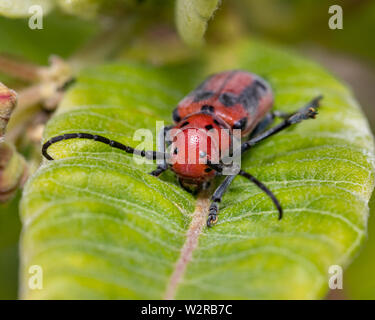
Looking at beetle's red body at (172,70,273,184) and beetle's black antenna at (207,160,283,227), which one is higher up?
beetle's red body at (172,70,273,184)

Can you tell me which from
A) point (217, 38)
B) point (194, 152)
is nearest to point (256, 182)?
point (194, 152)

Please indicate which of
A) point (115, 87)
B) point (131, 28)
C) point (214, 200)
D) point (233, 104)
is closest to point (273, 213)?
point (214, 200)

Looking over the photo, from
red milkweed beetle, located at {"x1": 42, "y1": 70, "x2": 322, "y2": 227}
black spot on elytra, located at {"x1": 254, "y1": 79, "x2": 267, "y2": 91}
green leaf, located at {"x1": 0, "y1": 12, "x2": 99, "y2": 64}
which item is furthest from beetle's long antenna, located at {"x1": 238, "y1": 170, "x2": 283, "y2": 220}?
green leaf, located at {"x1": 0, "y1": 12, "x2": 99, "y2": 64}

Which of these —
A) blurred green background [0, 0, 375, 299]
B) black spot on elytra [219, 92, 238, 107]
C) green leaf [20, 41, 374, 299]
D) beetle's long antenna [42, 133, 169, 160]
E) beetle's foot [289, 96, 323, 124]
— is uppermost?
blurred green background [0, 0, 375, 299]

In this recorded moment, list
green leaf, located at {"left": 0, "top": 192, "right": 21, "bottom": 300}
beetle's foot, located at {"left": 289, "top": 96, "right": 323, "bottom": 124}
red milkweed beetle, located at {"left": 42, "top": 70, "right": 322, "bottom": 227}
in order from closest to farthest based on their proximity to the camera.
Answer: red milkweed beetle, located at {"left": 42, "top": 70, "right": 322, "bottom": 227} → beetle's foot, located at {"left": 289, "top": 96, "right": 323, "bottom": 124} → green leaf, located at {"left": 0, "top": 192, "right": 21, "bottom": 300}

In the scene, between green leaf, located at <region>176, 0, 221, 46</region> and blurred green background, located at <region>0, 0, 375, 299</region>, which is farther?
blurred green background, located at <region>0, 0, 375, 299</region>

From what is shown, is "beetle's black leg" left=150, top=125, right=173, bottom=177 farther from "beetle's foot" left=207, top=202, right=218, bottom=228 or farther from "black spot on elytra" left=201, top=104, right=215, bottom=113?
"beetle's foot" left=207, top=202, right=218, bottom=228

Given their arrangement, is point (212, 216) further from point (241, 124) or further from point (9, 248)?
point (9, 248)

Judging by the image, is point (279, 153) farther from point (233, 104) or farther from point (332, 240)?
point (332, 240)
